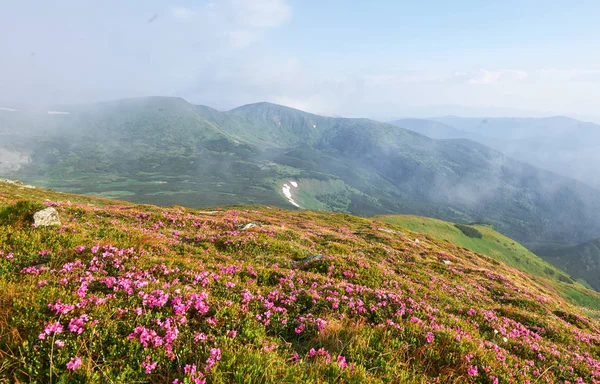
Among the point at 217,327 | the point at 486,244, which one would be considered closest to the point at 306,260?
the point at 217,327

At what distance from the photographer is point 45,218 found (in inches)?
454

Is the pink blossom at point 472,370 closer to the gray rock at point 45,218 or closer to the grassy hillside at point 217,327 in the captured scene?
the grassy hillside at point 217,327

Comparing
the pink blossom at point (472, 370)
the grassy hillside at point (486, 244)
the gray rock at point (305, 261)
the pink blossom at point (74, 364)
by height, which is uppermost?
the pink blossom at point (74, 364)

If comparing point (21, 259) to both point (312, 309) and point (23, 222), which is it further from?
point (312, 309)

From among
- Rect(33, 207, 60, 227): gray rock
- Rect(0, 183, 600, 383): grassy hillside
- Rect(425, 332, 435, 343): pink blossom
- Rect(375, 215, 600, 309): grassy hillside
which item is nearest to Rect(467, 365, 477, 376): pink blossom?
Rect(0, 183, 600, 383): grassy hillside

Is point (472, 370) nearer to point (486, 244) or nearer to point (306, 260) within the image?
point (306, 260)

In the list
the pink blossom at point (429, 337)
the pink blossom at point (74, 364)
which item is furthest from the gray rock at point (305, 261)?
the pink blossom at point (74, 364)

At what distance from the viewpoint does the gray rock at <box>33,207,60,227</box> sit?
11.2 metres

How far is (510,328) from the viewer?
12391 millimetres

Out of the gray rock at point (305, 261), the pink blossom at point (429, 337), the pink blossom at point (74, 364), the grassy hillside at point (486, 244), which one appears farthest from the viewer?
the grassy hillside at point (486, 244)

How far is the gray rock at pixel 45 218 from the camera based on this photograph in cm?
1117

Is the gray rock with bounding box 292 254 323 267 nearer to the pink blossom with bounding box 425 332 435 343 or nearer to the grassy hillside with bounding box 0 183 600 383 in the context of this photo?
the grassy hillside with bounding box 0 183 600 383

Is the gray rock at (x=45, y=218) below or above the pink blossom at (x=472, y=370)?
above

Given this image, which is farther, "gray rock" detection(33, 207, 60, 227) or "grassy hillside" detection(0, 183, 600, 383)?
"gray rock" detection(33, 207, 60, 227)
